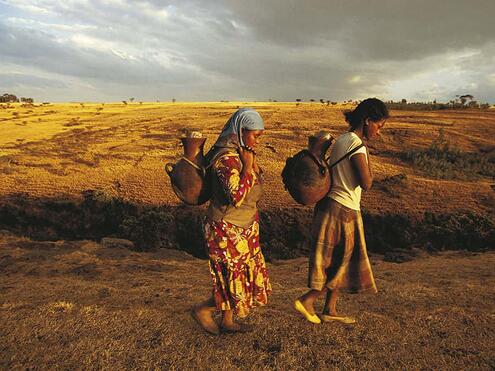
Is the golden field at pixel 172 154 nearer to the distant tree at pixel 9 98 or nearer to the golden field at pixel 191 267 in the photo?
the golden field at pixel 191 267

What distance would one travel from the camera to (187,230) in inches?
368

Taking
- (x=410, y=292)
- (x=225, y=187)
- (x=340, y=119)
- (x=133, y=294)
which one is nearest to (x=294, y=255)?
(x=410, y=292)

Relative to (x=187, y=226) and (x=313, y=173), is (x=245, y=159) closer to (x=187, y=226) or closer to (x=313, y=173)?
Answer: (x=313, y=173)

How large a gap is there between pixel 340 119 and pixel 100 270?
14.8m

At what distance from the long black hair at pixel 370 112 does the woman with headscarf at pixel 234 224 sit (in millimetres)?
930

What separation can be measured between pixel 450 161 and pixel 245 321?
1093 centimetres

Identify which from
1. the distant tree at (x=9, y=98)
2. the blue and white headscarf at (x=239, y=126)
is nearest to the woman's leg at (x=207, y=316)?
the blue and white headscarf at (x=239, y=126)

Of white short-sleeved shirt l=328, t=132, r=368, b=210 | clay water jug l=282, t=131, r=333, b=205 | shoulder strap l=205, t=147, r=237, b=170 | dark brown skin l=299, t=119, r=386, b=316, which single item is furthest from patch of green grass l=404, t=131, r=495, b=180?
shoulder strap l=205, t=147, r=237, b=170

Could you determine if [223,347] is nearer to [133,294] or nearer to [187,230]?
[133,294]

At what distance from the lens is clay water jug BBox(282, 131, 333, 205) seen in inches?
141

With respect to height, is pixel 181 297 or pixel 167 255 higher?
pixel 181 297

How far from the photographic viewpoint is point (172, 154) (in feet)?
46.7

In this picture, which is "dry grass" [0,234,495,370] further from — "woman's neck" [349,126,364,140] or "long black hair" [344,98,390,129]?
"long black hair" [344,98,390,129]

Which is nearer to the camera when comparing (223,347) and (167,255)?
(223,347)
